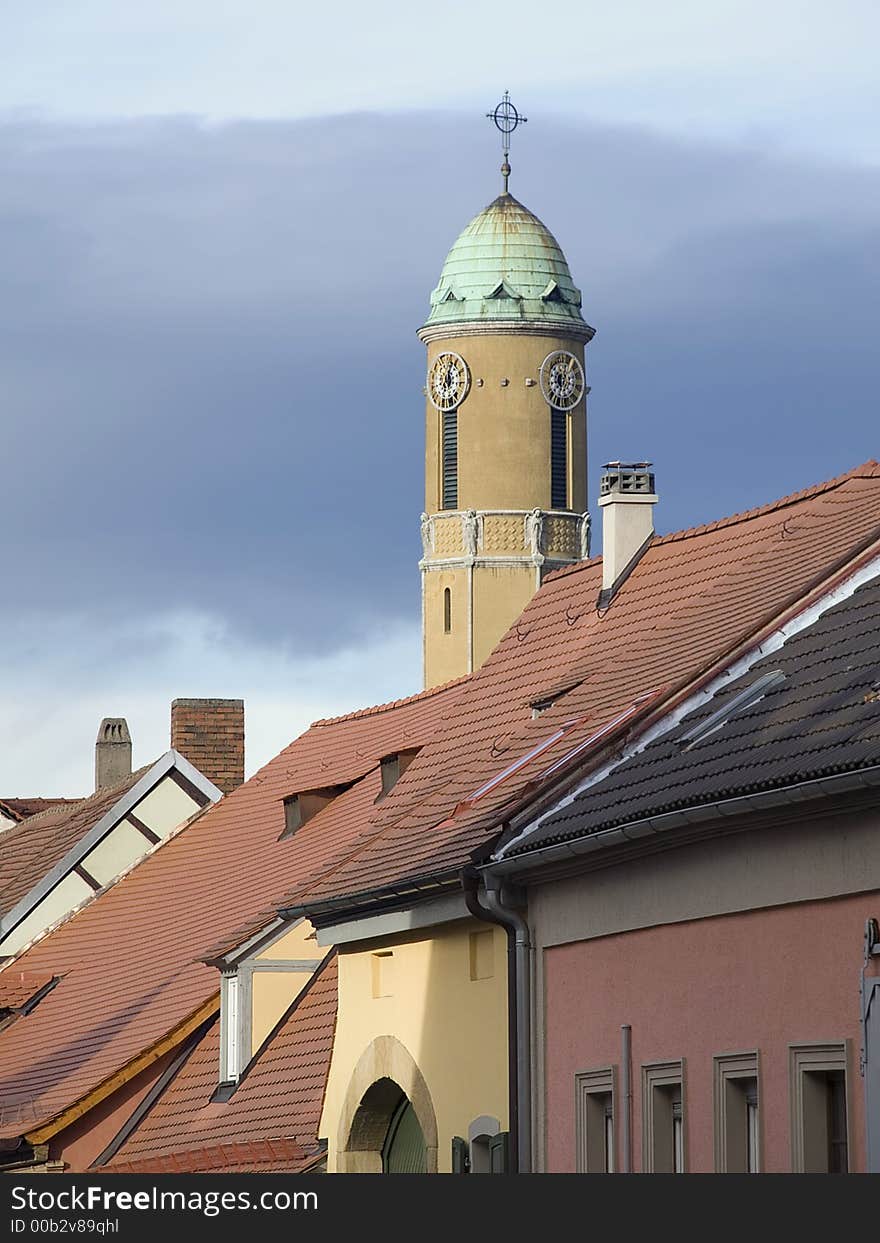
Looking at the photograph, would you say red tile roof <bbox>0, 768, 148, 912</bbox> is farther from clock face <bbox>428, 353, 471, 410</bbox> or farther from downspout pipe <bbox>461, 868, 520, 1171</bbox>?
clock face <bbox>428, 353, 471, 410</bbox>

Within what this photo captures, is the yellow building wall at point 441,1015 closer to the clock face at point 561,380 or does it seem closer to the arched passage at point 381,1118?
the arched passage at point 381,1118

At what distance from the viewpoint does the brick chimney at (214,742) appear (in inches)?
1802

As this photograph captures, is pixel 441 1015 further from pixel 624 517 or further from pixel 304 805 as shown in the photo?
pixel 304 805

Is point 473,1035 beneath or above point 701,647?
beneath

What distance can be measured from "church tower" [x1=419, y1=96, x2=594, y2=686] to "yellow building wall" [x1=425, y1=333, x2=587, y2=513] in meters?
0.04

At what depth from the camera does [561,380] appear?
110062 millimetres

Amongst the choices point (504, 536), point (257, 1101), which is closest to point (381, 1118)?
point (257, 1101)

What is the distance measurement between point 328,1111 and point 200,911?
973cm

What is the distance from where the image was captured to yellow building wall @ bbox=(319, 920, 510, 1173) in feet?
73.9

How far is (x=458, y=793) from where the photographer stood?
25.5 meters

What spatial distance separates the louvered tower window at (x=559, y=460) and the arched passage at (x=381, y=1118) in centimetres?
8525

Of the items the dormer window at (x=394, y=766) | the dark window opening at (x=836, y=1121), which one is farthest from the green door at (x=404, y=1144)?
the dark window opening at (x=836, y=1121)
